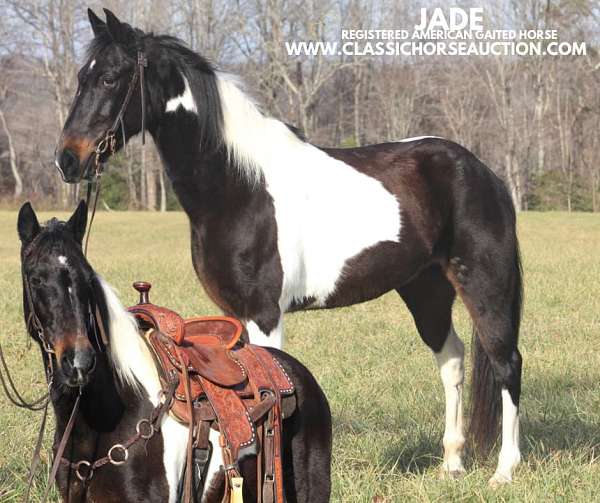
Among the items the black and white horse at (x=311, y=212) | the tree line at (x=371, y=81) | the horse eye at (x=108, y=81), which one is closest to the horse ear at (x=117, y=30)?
the black and white horse at (x=311, y=212)

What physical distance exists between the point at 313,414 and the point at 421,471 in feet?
5.87

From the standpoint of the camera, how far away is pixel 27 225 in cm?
251

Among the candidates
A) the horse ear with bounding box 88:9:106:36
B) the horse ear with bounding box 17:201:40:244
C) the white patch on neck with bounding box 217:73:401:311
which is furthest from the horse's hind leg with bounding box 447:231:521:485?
the horse ear with bounding box 17:201:40:244

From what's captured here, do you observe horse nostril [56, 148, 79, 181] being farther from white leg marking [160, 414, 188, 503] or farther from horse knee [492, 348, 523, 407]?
horse knee [492, 348, 523, 407]

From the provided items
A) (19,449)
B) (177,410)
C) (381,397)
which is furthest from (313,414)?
(381,397)

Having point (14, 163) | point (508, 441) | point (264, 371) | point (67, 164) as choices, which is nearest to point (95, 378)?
point (264, 371)

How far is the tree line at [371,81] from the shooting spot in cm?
4003

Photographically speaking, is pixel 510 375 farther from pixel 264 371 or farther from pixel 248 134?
pixel 264 371

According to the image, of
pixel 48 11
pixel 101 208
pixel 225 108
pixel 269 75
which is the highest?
pixel 48 11

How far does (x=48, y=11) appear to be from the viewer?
136 feet

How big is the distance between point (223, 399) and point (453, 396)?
2.54 metres

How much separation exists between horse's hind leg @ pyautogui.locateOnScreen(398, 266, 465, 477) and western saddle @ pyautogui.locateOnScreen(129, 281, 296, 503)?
7.14 feet

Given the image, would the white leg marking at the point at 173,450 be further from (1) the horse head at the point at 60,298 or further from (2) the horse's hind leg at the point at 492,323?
(2) the horse's hind leg at the point at 492,323

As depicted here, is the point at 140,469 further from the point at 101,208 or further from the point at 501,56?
the point at 501,56
